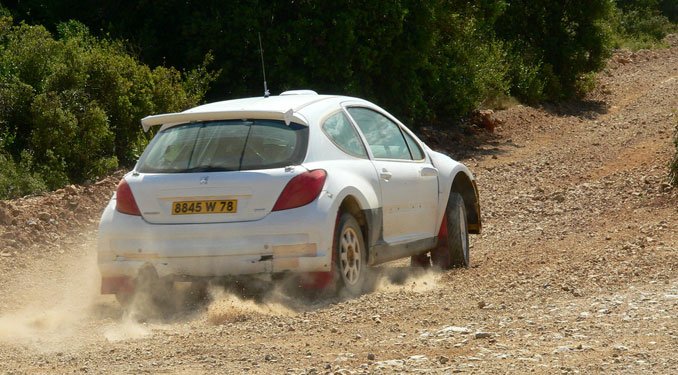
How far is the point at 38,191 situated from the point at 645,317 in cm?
865

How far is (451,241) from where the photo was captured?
10695 millimetres

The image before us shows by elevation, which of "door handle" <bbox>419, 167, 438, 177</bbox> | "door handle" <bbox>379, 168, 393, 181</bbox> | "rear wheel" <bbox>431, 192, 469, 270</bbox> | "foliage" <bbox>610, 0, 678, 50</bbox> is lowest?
"foliage" <bbox>610, 0, 678, 50</bbox>

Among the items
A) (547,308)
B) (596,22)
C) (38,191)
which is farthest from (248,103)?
(596,22)

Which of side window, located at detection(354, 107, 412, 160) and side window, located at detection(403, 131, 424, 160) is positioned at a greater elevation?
side window, located at detection(354, 107, 412, 160)

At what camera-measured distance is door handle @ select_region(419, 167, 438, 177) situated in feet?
33.5

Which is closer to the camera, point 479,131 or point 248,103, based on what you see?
point 248,103

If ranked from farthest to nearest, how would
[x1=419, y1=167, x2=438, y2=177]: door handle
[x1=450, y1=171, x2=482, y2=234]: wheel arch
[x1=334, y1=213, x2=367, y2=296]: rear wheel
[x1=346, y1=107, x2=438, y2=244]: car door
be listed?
[x1=450, y1=171, x2=482, y2=234]: wheel arch → [x1=419, y1=167, x2=438, y2=177]: door handle → [x1=346, y1=107, x2=438, y2=244]: car door → [x1=334, y1=213, x2=367, y2=296]: rear wheel

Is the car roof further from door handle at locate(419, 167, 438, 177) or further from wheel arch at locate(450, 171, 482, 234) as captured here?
wheel arch at locate(450, 171, 482, 234)

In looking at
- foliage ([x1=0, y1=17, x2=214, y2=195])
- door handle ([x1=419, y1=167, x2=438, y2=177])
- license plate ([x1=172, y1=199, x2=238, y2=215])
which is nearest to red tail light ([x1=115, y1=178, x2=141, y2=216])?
license plate ([x1=172, y1=199, x2=238, y2=215])

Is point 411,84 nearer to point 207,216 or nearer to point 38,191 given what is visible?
point 38,191

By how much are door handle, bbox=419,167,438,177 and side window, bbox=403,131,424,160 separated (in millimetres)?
133

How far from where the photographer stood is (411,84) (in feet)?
73.4

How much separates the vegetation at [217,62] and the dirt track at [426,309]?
114 centimetres

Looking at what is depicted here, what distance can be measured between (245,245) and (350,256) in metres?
0.87
